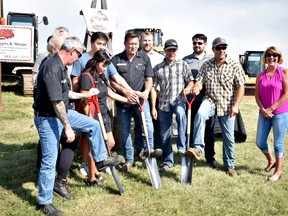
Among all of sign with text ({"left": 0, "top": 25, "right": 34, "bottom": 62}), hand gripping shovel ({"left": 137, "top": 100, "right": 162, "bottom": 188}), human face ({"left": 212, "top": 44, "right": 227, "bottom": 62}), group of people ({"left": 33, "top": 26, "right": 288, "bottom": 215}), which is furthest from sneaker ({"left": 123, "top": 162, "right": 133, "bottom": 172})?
sign with text ({"left": 0, "top": 25, "right": 34, "bottom": 62})

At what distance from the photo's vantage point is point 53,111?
12.0 feet

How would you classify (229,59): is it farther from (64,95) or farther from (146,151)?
(64,95)

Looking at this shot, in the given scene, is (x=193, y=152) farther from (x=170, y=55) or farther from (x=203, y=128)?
(x=170, y=55)

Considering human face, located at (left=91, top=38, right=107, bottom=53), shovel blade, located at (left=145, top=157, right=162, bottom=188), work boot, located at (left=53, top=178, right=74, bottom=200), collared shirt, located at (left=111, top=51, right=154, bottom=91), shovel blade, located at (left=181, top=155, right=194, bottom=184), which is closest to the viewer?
work boot, located at (left=53, top=178, right=74, bottom=200)

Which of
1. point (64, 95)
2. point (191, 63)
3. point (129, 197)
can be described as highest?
point (191, 63)

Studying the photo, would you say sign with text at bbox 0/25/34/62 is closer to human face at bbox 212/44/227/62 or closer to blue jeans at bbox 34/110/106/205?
human face at bbox 212/44/227/62

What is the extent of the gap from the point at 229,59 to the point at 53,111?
2.89 m

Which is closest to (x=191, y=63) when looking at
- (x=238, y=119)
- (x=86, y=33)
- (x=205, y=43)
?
(x=205, y=43)

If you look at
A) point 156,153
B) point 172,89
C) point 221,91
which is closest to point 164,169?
point 156,153

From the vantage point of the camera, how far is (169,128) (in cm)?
545

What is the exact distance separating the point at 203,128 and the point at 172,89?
0.79 metres

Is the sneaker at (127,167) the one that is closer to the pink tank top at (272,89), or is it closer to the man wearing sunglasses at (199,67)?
the man wearing sunglasses at (199,67)

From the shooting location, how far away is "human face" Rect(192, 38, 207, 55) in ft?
18.7

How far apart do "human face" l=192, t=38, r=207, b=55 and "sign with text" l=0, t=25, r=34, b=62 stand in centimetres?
888
